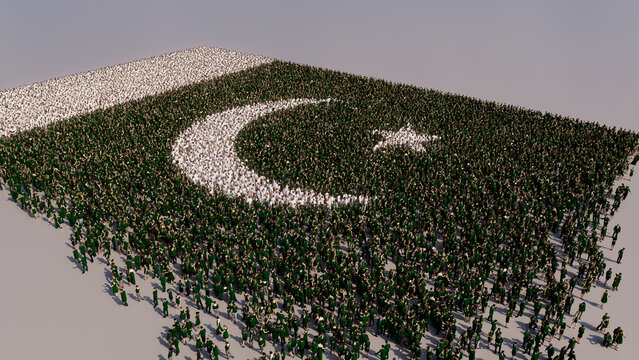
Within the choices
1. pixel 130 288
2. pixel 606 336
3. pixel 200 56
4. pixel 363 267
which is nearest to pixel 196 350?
pixel 130 288

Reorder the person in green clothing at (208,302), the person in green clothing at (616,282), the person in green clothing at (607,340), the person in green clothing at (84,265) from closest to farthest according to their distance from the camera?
the person in green clothing at (607,340), the person in green clothing at (208,302), the person in green clothing at (616,282), the person in green clothing at (84,265)

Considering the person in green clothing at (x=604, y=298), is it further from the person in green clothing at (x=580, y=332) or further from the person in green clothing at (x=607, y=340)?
the person in green clothing at (x=580, y=332)

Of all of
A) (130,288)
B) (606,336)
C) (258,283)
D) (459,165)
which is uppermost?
(459,165)

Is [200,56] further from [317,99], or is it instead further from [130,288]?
[130,288]

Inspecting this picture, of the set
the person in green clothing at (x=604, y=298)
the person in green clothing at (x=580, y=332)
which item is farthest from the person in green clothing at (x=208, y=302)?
the person in green clothing at (x=604, y=298)

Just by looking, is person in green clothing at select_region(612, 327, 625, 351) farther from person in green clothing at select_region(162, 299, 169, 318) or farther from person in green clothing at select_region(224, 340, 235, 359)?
person in green clothing at select_region(162, 299, 169, 318)

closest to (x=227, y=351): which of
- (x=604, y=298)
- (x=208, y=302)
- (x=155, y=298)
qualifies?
(x=208, y=302)
